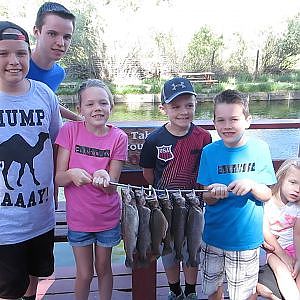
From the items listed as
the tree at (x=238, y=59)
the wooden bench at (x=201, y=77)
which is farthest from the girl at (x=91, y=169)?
the tree at (x=238, y=59)

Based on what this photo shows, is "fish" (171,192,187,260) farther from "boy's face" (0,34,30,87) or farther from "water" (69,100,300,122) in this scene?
"water" (69,100,300,122)

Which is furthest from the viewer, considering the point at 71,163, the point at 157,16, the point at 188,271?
the point at 157,16

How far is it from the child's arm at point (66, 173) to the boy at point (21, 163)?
0.05 meters

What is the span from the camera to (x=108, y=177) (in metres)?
2.12

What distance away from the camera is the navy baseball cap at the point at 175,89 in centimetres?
237

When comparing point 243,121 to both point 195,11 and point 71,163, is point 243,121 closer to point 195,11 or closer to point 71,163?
point 71,163

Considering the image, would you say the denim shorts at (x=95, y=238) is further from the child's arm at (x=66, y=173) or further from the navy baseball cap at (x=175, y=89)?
the navy baseball cap at (x=175, y=89)

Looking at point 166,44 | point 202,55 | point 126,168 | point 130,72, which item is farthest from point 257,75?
point 126,168

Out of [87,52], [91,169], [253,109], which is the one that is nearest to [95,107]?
[91,169]

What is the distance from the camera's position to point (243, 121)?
223cm

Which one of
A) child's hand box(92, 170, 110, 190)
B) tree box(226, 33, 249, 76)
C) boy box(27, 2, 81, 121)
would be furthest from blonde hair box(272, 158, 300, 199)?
tree box(226, 33, 249, 76)

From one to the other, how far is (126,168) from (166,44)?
21.6 meters

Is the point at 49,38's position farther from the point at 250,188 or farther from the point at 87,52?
the point at 87,52

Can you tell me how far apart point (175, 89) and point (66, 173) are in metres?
0.76
